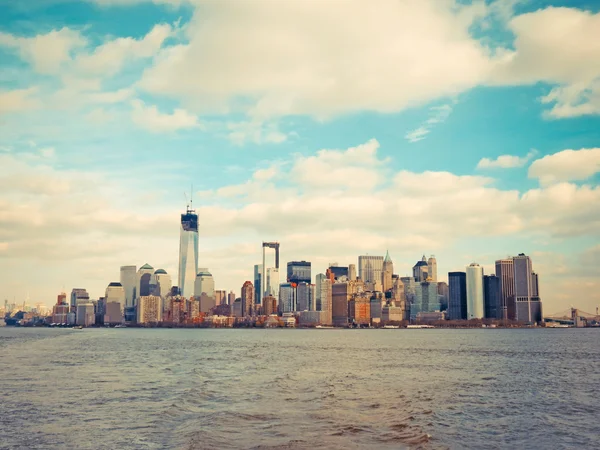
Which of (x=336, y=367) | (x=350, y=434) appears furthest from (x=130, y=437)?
(x=336, y=367)

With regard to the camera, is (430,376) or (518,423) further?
(430,376)

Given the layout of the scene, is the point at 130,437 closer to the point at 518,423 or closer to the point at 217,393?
the point at 217,393

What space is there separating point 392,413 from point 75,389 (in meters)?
33.5

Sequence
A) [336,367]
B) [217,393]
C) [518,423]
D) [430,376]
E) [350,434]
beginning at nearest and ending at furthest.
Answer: [350,434] → [518,423] → [217,393] → [430,376] → [336,367]

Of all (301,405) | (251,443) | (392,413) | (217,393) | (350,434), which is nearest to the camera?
(251,443)

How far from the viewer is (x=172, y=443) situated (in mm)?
37375

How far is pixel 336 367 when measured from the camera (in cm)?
9112

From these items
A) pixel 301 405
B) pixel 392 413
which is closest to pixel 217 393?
pixel 301 405

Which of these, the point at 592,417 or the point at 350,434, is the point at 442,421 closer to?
the point at 350,434

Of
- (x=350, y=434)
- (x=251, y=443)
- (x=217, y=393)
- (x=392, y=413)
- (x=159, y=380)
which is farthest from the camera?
(x=159, y=380)

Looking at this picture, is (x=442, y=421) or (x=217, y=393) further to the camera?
(x=217, y=393)

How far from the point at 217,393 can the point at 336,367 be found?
3461cm

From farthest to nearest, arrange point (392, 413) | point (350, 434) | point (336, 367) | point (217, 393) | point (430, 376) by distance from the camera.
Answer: point (336, 367), point (430, 376), point (217, 393), point (392, 413), point (350, 434)

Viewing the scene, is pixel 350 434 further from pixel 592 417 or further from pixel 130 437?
pixel 592 417
